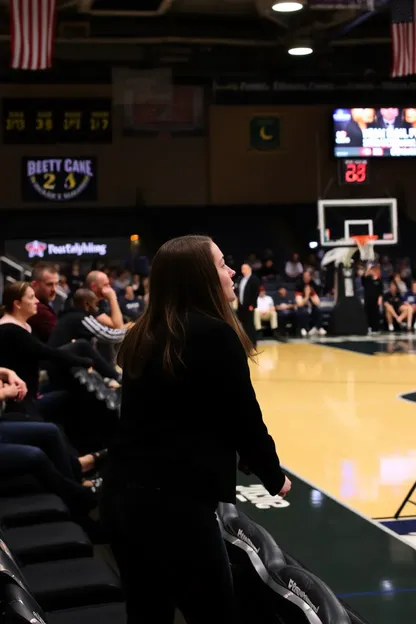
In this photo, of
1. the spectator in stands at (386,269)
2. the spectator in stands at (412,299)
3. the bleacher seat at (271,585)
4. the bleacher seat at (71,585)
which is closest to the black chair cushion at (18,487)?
the bleacher seat at (71,585)

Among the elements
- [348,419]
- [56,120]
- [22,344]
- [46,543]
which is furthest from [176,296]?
[56,120]

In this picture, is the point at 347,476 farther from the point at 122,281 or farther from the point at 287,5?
the point at 122,281

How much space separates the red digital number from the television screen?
0.89 ft

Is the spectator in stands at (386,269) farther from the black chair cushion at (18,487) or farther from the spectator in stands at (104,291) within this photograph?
the black chair cushion at (18,487)

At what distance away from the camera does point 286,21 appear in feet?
63.1

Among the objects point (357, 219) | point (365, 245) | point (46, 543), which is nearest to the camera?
point (46, 543)

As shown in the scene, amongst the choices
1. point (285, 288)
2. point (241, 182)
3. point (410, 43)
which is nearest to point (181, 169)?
point (241, 182)

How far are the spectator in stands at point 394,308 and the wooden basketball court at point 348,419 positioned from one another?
505 cm

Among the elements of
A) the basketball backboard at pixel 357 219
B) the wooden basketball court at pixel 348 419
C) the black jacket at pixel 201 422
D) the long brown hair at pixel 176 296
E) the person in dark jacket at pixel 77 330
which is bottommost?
the wooden basketball court at pixel 348 419

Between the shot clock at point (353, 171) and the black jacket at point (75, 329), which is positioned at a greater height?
the shot clock at point (353, 171)

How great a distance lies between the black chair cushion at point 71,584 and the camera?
13.6 ft

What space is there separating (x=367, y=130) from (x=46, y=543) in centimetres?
2299

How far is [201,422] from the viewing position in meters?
2.55

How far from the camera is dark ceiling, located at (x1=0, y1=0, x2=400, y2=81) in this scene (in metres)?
19.8
